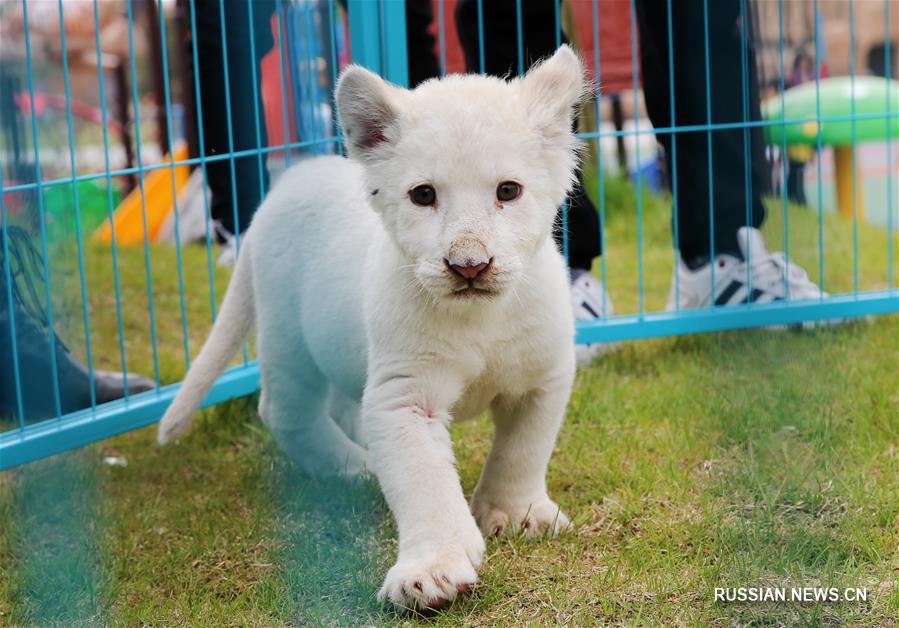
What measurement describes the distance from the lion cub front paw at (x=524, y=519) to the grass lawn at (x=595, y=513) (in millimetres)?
35

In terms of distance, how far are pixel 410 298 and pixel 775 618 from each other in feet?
2.76

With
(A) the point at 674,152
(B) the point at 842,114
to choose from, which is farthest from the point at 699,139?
(B) the point at 842,114

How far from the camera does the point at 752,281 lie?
11.5ft

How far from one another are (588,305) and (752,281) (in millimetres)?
498

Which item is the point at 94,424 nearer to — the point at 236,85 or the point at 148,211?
the point at 236,85

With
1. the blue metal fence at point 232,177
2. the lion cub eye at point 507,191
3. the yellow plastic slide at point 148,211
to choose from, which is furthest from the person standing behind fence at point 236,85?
the yellow plastic slide at point 148,211

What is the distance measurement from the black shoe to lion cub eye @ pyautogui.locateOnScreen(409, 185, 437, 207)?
119cm

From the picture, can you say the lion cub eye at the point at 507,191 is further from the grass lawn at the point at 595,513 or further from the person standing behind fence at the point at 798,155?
the person standing behind fence at the point at 798,155

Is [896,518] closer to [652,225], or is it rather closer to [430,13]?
[430,13]

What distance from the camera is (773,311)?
3412 millimetres

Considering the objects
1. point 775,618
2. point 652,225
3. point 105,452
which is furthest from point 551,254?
point 652,225

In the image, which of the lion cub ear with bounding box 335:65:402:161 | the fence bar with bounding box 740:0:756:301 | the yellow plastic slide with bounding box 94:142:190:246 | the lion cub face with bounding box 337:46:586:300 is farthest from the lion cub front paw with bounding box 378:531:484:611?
A: the yellow plastic slide with bounding box 94:142:190:246

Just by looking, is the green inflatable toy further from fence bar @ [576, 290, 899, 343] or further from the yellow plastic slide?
the yellow plastic slide

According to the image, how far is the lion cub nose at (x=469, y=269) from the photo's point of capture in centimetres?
189
